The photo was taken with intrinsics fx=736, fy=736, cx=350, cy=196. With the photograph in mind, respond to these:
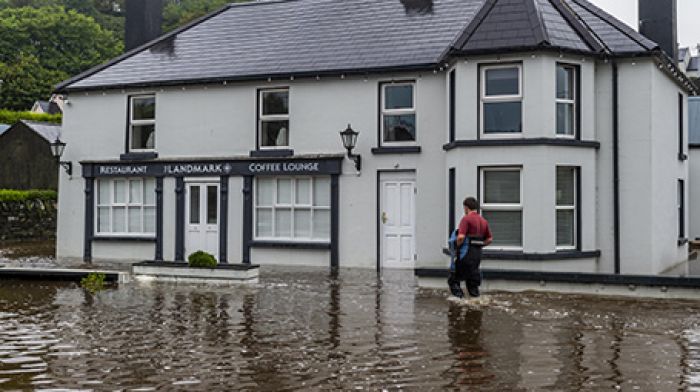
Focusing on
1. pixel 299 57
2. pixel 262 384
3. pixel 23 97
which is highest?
pixel 23 97

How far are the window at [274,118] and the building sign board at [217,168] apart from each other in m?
0.75

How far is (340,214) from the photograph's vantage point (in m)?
19.8

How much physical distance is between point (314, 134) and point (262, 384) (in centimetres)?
1321

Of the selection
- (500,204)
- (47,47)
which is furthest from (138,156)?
(47,47)

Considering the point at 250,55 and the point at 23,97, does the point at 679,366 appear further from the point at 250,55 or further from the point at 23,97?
the point at 23,97

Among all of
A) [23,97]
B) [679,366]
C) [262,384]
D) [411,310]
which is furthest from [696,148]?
[23,97]

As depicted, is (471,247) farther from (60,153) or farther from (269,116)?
(60,153)

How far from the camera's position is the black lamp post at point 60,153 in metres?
22.4

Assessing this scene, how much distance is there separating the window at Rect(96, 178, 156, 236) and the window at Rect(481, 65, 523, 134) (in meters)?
10.5

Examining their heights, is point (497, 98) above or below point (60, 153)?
above

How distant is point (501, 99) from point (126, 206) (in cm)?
1197

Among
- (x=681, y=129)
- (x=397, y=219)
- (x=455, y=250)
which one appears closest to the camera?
(x=455, y=250)

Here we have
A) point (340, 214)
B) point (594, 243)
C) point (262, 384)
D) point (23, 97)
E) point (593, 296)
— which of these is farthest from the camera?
point (23, 97)

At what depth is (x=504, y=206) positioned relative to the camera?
16.4 metres
